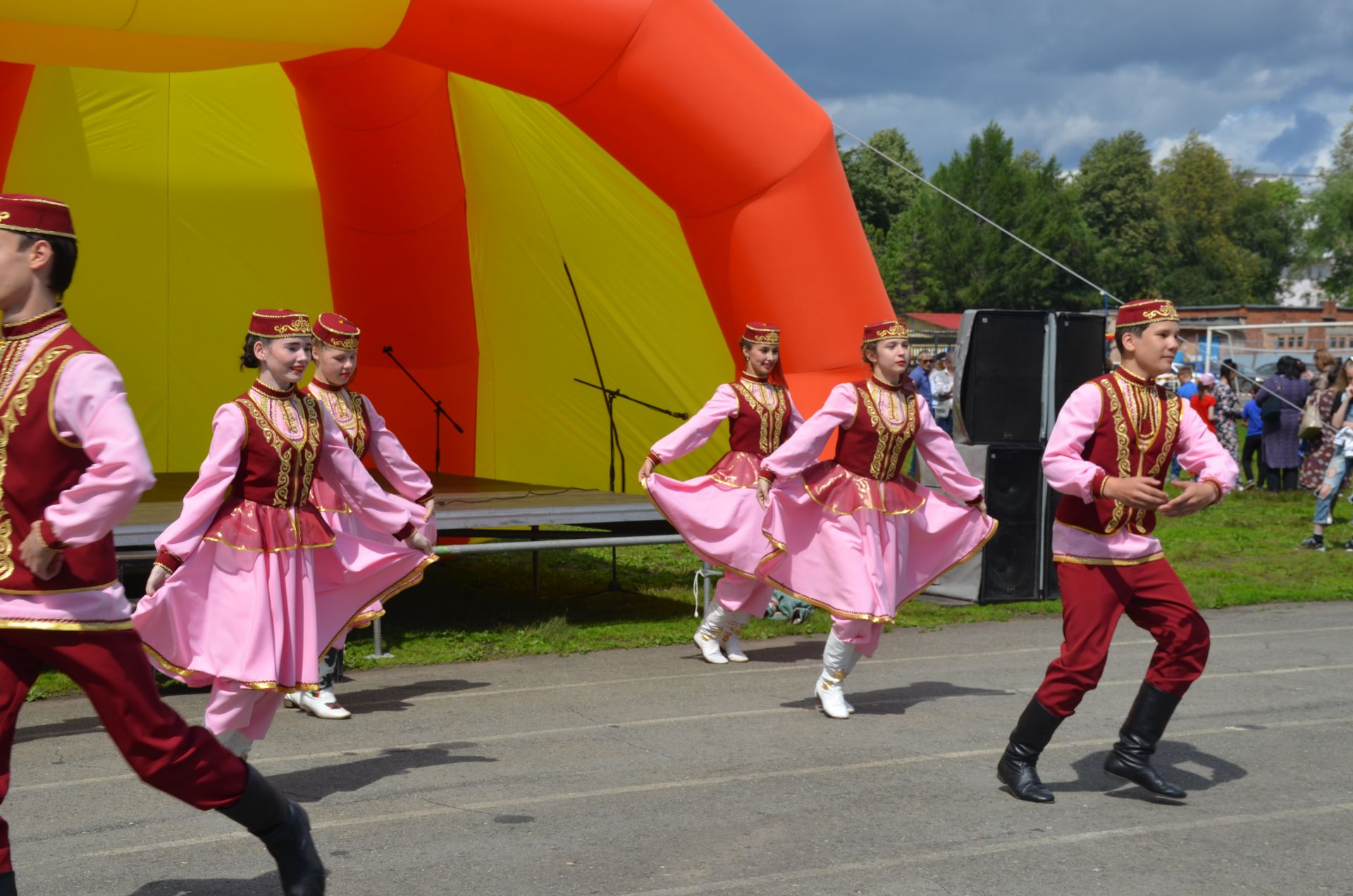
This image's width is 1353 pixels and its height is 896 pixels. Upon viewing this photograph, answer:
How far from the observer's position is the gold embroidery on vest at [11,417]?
3.91 m

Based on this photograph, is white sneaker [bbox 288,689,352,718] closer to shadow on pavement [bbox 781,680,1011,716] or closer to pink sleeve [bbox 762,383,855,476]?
shadow on pavement [bbox 781,680,1011,716]

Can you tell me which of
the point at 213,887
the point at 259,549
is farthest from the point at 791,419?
the point at 213,887

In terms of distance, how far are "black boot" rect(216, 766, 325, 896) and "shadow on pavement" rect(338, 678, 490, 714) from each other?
3556 mm

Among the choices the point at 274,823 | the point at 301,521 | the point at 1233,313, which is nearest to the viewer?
the point at 274,823

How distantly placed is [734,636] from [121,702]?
5.78m

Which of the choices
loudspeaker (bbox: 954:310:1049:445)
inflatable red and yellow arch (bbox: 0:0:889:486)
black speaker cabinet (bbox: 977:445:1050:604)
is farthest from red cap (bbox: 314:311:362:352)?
black speaker cabinet (bbox: 977:445:1050:604)

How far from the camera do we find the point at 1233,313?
64000 mm

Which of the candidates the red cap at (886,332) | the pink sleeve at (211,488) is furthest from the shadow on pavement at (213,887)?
the red cap at (886,332)

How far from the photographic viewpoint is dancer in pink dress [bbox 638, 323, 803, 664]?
9133 millimetres

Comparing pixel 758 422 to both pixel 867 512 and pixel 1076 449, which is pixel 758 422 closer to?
pixel 867 512

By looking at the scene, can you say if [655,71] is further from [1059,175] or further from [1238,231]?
[1238,231]

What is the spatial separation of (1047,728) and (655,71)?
565cm

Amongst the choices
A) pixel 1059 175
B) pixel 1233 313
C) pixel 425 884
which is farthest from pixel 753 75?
pixel 1059 175

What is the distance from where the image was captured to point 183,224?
1452 centimetres
